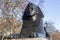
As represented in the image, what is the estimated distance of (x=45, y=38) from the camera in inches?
178

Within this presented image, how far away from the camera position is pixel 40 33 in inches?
175

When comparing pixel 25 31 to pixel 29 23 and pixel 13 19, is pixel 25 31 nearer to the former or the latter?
pixel 29 23

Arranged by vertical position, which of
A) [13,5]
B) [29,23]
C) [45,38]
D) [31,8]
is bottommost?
[45,38]

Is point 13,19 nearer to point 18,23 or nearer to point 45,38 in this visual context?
point 18,23

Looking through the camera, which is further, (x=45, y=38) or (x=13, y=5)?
(x=13, y=5)

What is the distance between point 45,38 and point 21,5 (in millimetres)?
10270

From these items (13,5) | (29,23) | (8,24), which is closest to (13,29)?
(8,24)

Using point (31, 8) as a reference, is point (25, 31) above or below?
below

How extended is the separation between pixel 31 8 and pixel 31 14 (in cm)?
16

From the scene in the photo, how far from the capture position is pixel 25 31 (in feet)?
15.1

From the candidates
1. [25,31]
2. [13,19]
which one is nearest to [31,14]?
[25,31]

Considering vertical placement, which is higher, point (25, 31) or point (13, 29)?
point (13, 29)

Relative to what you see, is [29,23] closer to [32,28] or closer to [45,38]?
[32,28]

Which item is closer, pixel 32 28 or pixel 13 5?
pixel 32 28
